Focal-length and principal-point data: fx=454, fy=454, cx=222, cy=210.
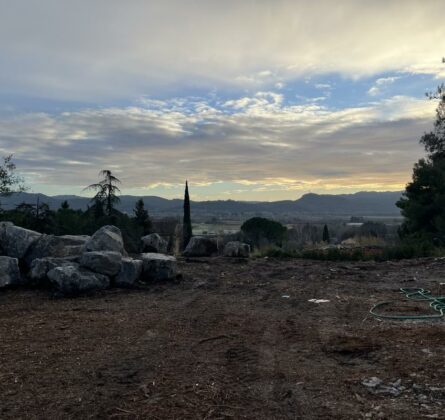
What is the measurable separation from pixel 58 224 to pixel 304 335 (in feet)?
57.3

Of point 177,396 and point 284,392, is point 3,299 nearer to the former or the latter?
point 177,396

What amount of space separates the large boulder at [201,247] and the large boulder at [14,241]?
6.23 metres

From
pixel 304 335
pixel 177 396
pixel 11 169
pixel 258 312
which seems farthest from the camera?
pixel 11 169

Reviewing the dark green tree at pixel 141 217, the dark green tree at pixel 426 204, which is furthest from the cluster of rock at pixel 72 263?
the dark green tree at pixel 141 217

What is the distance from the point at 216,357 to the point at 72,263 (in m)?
5.42

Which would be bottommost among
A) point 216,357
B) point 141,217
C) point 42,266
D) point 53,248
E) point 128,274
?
point 216,357

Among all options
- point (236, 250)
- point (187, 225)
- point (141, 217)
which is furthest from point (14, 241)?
point (141, 217)

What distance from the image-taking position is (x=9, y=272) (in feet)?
29.6

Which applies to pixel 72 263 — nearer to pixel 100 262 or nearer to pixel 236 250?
pixel 100 262

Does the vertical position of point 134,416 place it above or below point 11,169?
below

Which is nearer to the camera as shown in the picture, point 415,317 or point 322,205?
point 415,317

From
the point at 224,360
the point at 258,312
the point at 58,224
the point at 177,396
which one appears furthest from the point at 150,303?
the point at 58,224

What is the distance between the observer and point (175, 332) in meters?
5.95

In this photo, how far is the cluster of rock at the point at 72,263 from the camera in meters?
8.76
